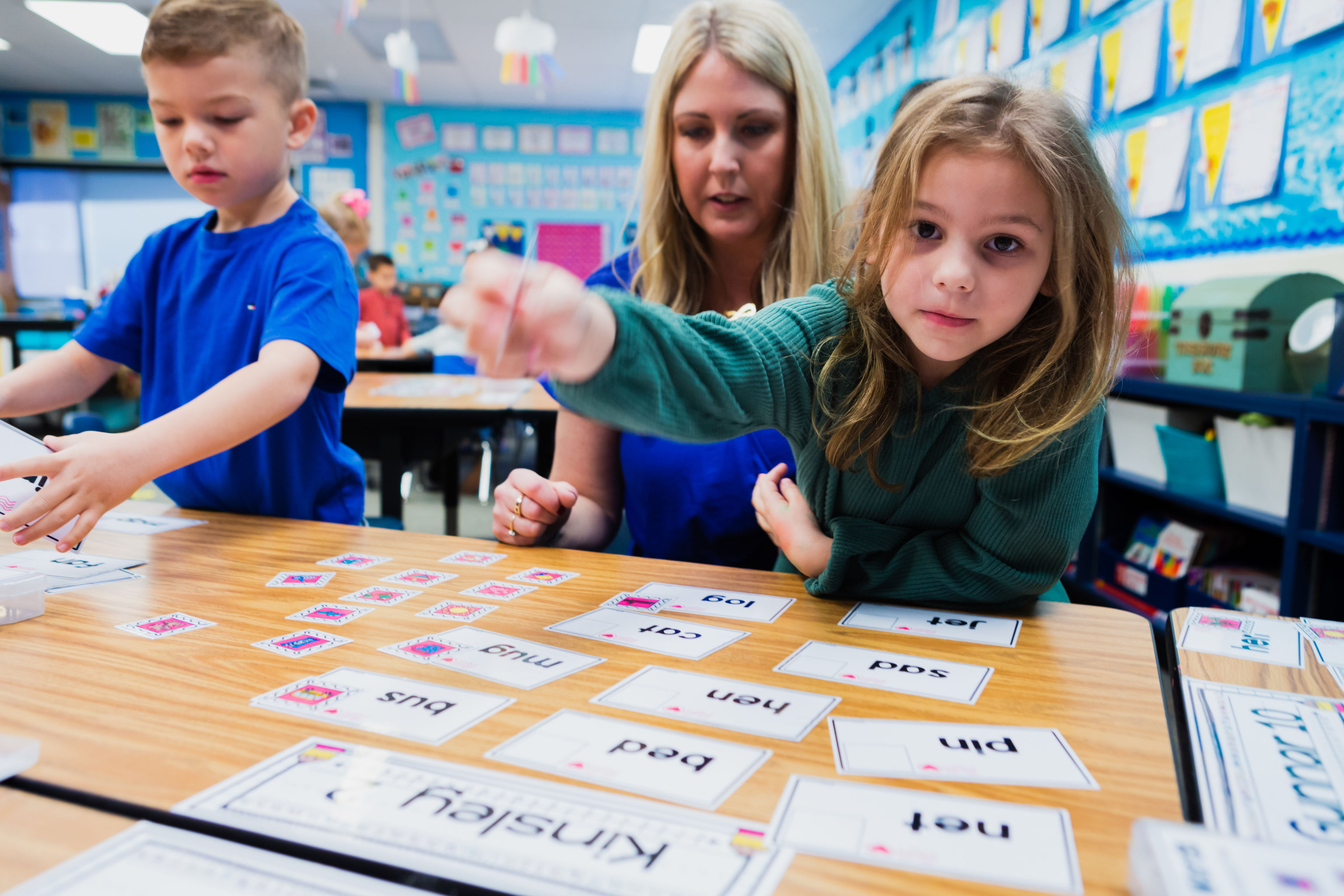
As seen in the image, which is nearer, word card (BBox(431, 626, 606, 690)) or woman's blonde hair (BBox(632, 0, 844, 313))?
word card (BBox(431, 626, 606, 690))

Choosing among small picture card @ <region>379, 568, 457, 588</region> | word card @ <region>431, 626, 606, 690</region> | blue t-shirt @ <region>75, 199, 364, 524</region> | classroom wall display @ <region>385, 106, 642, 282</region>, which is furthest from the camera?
classroom wall display @ <region>385, 106, 642, 282</region>

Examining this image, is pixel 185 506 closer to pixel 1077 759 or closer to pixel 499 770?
pixel 499 770

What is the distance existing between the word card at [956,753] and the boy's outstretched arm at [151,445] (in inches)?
26.2

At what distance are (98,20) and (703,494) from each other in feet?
20.5

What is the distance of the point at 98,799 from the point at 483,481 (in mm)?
3935

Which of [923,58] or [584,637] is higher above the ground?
[923,58]

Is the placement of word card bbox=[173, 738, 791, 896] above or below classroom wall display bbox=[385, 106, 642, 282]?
below

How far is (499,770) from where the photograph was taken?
1.52 feet

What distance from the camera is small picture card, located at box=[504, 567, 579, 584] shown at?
33.6 inches

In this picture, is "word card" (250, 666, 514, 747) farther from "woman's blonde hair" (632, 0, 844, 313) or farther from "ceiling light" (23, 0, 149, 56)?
"ceiling light" (23, 0, 149, 56)

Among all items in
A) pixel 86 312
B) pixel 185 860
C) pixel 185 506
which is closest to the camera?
pixel 185 860

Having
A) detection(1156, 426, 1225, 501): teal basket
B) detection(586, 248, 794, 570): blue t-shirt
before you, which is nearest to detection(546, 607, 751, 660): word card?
detection(586, 248, 794, 570): blue t-shirt

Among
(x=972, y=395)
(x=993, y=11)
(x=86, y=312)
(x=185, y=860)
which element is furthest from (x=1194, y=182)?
(x=86, y=312)

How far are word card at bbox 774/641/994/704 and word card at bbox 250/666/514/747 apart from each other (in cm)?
23
